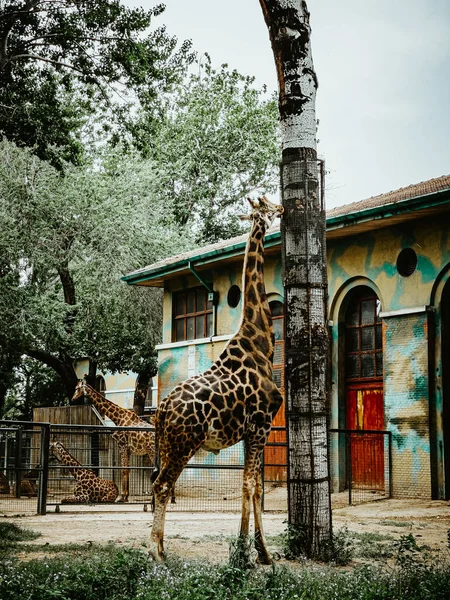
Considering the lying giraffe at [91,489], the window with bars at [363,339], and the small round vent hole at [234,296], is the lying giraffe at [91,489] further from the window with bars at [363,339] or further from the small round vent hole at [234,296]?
the small round vent hole at [234,296]

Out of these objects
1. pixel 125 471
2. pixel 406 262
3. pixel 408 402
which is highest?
pixel 406 262

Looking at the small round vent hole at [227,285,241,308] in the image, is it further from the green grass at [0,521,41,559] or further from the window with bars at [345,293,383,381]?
the green grass at [0,521,41,559]

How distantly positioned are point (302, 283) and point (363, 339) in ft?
32.5

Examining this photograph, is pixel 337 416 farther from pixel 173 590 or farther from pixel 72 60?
pixel 173 590

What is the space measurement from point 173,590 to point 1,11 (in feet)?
45.8

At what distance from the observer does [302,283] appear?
8570mm

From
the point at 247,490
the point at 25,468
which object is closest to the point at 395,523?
the point at 247,490

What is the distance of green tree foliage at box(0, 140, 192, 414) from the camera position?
79.1 feet

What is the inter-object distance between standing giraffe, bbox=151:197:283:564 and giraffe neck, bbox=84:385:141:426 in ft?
35.4

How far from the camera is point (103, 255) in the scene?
25.2 metres

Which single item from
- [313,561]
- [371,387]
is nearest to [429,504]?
[371,387]

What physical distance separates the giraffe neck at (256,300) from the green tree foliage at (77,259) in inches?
619

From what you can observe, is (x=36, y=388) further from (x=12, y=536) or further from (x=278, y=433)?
(x=12, y=536)

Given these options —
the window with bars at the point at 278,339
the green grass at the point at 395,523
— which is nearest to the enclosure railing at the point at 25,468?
the green grass at the point at 395,523
